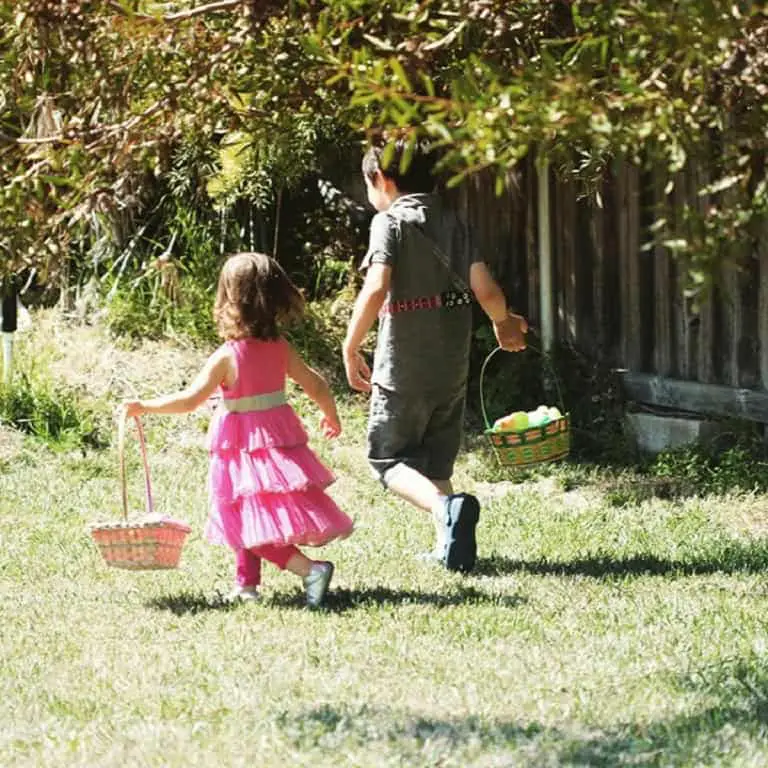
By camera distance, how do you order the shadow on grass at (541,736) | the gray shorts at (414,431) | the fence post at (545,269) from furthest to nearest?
the fence post at (545,269), the gray shorts at (414,431), the shadow on grass at (541,736)

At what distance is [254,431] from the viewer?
5.91 metres

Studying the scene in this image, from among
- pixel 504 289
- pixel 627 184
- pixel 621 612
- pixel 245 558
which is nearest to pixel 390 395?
pixel 245 558

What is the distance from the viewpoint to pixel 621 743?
423cm

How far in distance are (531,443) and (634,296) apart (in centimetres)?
256

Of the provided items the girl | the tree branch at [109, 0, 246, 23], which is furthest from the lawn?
the tree branch at [109, 0, 246, 23]

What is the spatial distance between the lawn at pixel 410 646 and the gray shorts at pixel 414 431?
401mm

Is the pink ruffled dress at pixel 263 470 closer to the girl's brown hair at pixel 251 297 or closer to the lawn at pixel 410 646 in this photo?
the girl's brown hair at pixel 251 297

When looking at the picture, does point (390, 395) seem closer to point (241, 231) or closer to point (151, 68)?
point (151, 68)

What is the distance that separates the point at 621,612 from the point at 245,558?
1337 millimetres

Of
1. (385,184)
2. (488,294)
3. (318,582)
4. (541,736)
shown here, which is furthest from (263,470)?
(541,736)

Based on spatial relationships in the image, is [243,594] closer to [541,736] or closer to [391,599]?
[391,599]

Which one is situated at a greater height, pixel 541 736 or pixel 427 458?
pixel 427 458

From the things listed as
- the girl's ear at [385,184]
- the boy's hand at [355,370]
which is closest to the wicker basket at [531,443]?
the boy's hand at [355,370]

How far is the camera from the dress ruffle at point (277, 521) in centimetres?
577
